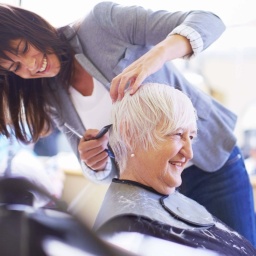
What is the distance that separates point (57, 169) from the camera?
2.44 ft

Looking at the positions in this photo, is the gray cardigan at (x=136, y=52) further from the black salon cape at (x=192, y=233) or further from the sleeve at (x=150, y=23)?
the black salon cape at (x=192, y=233)

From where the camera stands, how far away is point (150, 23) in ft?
2.25

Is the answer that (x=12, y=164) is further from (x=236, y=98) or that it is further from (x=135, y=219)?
(x=236, y=98)

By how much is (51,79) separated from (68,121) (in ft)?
0.28

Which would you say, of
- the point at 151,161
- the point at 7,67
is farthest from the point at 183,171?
the point at 7,67

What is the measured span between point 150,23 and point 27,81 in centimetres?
25

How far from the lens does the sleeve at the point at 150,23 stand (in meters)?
0.66

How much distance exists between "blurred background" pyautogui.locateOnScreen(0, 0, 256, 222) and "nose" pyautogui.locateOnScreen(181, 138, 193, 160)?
6.2 inches

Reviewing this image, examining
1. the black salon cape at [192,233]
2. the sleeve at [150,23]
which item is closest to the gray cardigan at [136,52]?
the sleeve at [150,23]

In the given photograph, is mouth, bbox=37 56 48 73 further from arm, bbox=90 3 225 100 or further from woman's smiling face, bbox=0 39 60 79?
arm, bbox=90 3 225 100

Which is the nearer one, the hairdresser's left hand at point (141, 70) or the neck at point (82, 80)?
the hairdresser's left hand at point (141, 70)

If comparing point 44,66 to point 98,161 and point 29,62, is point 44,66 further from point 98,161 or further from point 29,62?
point 98,161

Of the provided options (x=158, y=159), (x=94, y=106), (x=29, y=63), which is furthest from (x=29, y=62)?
(x=158, y=159)

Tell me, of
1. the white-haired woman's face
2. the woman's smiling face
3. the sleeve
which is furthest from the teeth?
the white-haired woman's face
